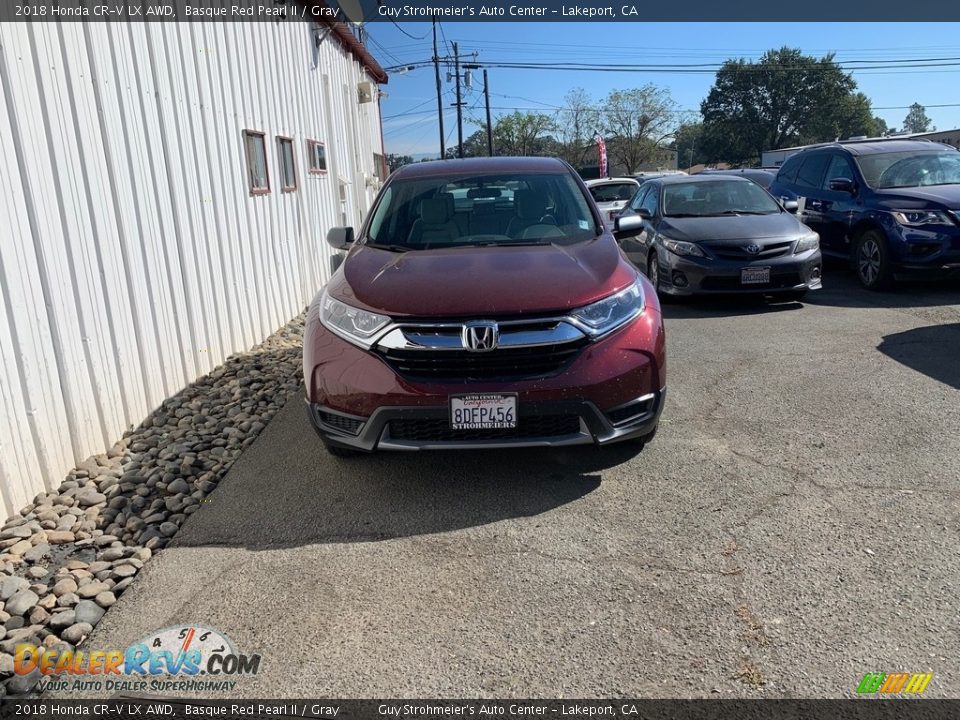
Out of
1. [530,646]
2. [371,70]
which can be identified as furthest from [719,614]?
[371,70]

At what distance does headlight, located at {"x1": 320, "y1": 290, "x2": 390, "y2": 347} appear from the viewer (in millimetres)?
3582

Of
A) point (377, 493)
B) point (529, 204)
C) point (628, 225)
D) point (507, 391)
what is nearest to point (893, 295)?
point (628, 225)

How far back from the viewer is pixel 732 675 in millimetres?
2432

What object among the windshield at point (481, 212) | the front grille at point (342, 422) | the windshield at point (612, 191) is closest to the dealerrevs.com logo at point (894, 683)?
the front grille at point (342, 422)

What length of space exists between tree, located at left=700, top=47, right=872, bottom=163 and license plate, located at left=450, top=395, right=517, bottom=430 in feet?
245

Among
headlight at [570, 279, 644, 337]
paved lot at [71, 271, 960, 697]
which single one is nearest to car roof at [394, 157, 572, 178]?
headlight at [570, 279, 644, 337]

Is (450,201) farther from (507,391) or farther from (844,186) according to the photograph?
(844,186)

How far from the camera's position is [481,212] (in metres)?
4.84

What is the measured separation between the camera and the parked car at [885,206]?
319 inches

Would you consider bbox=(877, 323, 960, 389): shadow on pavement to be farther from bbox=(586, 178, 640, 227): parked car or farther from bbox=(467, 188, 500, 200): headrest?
bbox=(586, 178, 640, 227): parked car

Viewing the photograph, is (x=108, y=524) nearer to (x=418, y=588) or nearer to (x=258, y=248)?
(x=418, y=588)

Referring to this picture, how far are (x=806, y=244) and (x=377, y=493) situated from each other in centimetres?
622

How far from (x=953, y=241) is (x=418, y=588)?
Answer: 781cm

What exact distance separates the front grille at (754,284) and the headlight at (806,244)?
27 cm
